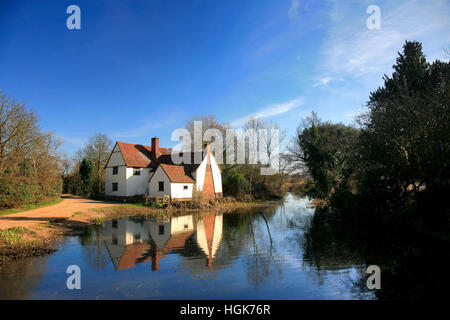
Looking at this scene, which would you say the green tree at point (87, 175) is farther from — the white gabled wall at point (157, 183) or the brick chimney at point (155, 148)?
the white gabled wall at point (157, 183)

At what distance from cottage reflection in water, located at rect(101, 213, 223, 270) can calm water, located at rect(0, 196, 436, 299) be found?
4 centimetres

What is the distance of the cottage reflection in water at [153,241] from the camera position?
30.8 ft

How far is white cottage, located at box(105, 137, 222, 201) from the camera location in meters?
Answer: 27.3

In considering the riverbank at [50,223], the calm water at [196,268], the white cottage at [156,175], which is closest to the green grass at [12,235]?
the riverbank at [50,223]

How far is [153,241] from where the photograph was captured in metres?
12.2

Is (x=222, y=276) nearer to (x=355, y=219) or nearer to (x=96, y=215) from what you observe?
(x=355, y=219)

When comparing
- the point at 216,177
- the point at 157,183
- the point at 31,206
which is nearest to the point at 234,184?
the point at 216,177

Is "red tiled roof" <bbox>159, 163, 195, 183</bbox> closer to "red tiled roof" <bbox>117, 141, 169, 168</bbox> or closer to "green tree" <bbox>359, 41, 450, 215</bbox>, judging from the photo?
"red tiled roof" <bbox>117, 141, 169, 168</bbox>

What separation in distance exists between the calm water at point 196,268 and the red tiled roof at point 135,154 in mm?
16760

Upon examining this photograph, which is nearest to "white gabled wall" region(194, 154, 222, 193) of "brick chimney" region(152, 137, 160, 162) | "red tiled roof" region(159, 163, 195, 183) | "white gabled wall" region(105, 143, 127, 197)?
"red tiled roof" region(159, 163, 195, 183)

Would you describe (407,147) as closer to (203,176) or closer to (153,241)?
(153,241)

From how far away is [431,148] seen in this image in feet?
33.8

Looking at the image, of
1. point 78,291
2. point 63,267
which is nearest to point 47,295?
point 78,291
